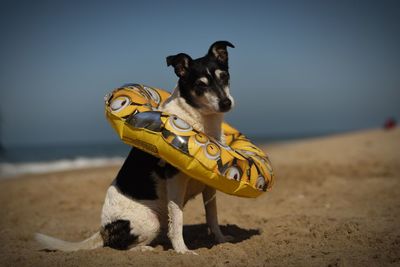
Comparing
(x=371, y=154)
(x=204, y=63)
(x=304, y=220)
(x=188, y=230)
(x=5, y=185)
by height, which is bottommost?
(x=5, y=185)

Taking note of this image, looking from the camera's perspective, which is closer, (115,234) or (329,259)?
(329,259)

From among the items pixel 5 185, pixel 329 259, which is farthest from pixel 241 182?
pixel 5 185

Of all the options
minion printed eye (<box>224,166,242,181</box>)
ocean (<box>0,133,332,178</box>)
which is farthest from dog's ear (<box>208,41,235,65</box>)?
ocean (<box>0,133,332,178</box>)

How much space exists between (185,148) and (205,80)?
0.90 meters

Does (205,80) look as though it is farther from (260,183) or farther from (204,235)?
(204,235)

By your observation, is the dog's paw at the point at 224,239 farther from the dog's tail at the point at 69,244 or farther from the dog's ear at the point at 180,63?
the dog's ear at the point at 180,63

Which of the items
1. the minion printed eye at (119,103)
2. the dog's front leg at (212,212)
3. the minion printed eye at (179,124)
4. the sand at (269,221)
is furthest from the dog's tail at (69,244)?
the minion printed eye at (179,124)

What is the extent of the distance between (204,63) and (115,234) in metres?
2.41

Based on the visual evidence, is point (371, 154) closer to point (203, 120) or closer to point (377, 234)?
point (377, 234)

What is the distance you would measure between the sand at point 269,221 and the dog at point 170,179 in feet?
0.88

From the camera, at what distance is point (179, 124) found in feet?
15.1

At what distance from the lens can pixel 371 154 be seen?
48.8 feet

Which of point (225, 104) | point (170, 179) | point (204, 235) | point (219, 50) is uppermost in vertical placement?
point (219, 50)

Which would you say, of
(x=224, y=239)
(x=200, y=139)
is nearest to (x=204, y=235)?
(x=224, y=239)
